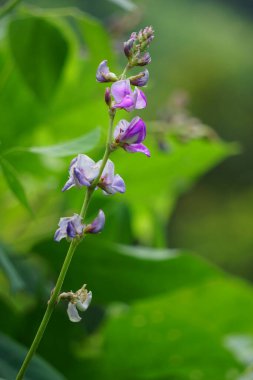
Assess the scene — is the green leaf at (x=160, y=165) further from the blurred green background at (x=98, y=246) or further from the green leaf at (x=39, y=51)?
the green leaf at (x=39, y=51)

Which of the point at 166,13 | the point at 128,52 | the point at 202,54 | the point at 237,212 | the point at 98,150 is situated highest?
the point at 166,13

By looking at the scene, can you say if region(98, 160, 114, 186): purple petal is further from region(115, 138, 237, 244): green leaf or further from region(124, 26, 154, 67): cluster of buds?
region(115, 138, 237, 244): green leaf

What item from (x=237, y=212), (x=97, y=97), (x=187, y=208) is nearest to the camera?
(x=97, y=97)

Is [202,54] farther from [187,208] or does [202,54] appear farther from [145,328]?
[145,328]

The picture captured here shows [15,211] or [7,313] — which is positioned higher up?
[15,211]

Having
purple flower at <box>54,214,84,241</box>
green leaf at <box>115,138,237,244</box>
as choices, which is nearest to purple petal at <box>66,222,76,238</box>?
purple flower at <box>54,214,84,241</box>

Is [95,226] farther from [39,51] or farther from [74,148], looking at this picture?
[39,51]

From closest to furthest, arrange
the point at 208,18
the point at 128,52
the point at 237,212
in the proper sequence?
the point at 128,52 < the point at 237,212 < the point at 208,18

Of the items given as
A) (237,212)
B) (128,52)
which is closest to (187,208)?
(237,212)
